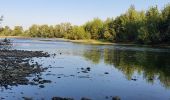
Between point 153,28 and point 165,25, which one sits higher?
point 165,25

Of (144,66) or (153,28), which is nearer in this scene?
(144,66)

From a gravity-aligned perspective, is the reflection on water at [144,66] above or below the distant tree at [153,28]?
below

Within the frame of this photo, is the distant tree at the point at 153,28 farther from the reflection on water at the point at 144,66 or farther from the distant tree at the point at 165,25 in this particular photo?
the reflection on water at the point at 144,66

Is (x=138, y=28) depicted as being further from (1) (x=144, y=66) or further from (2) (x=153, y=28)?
(1) (x=144, y=66)

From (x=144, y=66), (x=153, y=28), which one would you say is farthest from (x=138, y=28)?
(x=144, y=66)

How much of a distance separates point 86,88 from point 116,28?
486 ft

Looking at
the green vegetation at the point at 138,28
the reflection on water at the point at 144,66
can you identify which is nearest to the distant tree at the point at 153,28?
the green vegetation at the point at 138,28

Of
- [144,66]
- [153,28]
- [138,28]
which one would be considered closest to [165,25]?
[153,28]

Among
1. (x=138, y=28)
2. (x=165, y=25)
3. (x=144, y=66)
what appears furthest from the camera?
(x=138, y=28)

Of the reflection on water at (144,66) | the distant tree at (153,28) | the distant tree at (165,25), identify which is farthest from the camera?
the distant tree at (153,28)

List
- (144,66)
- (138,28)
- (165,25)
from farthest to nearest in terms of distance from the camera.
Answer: (138,28)
(165,25)
(144,66)

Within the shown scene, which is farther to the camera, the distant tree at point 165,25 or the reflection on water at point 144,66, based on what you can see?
the distant tree at point 165,25

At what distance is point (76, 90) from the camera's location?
25203 mm

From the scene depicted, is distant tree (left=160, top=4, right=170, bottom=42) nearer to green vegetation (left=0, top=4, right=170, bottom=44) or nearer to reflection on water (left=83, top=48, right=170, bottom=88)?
green vegetation (left=0, top=4, right=170, bottom=44)
